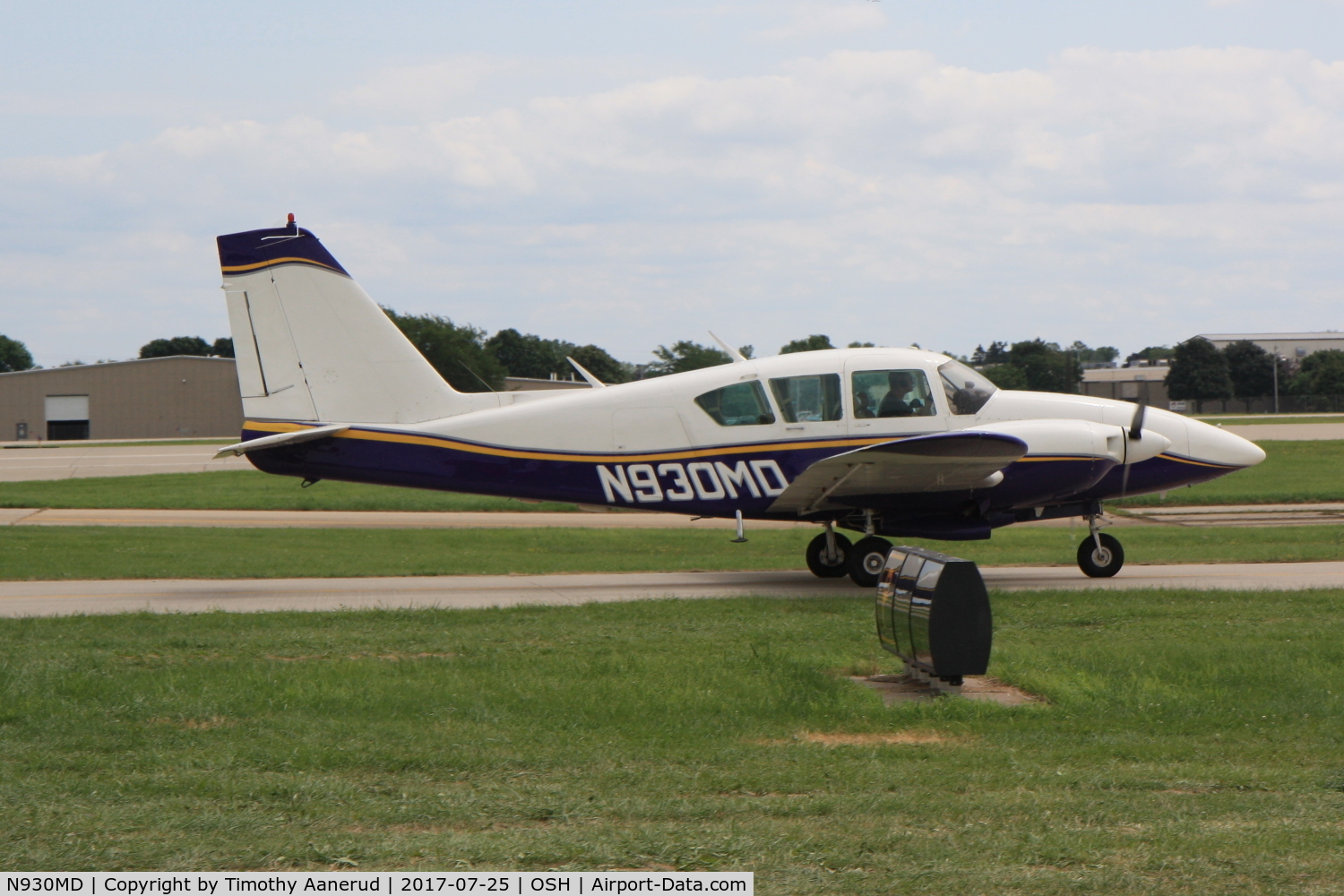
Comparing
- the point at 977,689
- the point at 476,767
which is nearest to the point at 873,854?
the point at 476,767

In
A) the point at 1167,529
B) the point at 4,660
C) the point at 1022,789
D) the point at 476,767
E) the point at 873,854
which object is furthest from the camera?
the point at 1167,529

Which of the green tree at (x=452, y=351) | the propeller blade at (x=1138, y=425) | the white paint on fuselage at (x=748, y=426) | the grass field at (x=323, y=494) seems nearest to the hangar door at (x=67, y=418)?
the green tree at (x=452, y=351)

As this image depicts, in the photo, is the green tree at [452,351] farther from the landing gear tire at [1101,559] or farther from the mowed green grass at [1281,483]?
the landing gear tire at [1101,559]

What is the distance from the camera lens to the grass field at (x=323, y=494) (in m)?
28.6

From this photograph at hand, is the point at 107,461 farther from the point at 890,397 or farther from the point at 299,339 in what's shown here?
the point at 890,397

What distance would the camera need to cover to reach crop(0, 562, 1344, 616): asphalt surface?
13.4m

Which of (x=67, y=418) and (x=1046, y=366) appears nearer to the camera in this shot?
(x=1046, y=366)

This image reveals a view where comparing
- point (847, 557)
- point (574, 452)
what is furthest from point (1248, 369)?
point (574, 452)

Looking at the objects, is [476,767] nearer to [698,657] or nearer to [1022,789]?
[1022,789]

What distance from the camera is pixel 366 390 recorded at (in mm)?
14852

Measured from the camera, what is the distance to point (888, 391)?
14.5 meters

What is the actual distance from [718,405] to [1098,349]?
437 ft

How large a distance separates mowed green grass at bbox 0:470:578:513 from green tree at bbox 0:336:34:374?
133m

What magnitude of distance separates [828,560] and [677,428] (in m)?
2.85
